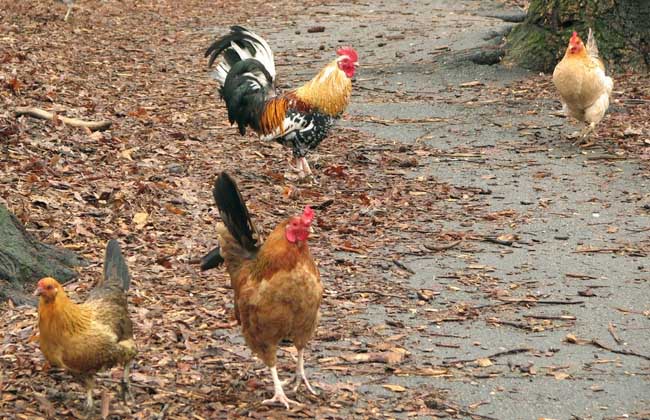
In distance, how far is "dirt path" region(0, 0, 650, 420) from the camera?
17.3ft

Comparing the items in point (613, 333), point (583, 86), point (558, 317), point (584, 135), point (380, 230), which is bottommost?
point (613, 333)

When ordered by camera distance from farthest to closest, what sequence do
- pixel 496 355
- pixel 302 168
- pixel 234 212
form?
1. pixel 302 168
2. pixel 496 355
3. pixel 234 212

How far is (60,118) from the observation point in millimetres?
9828

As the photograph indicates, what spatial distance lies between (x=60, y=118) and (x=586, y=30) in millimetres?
7498

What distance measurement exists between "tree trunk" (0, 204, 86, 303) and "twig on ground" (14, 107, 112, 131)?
3521 millimetres

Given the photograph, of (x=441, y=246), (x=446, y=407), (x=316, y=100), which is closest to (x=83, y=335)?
(x=446, y=407)

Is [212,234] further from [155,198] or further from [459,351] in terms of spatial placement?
[459,351]

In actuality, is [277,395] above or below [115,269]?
below

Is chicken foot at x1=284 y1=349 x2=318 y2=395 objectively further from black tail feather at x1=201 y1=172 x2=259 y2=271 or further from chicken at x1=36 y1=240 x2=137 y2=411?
chicken at x1=36 y1=240 x2=137 y2=411

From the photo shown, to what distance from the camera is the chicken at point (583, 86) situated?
34.5ft

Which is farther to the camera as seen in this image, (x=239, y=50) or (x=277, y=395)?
(x=239, y=50)

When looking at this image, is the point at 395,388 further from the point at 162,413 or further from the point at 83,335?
the point at 83,335

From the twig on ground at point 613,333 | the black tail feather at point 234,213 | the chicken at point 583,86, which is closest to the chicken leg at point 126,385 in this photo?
the black tail feather at point 234,213

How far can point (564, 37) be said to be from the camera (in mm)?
13594
